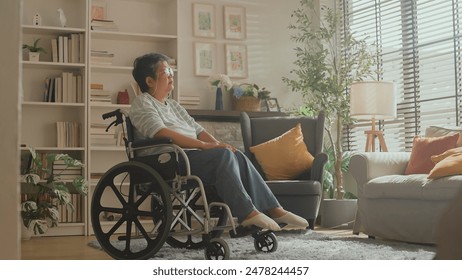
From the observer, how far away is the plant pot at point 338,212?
5168 mm

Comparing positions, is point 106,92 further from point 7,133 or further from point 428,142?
point 7,133

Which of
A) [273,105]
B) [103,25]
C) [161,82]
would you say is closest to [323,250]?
[161,82]

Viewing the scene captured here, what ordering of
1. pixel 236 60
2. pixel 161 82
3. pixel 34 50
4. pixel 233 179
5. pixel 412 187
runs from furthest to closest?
pixel 236 60 < pixel 34 50 < pixel 412 187 < pixel 161 82 < pixel 233 179

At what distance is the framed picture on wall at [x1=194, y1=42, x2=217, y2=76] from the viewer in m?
5.81

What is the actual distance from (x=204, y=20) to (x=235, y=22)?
286 millimetres

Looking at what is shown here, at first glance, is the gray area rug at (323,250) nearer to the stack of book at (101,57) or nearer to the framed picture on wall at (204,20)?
the stack of book at (101,57)

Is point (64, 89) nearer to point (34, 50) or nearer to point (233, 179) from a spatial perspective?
point (34, 50)

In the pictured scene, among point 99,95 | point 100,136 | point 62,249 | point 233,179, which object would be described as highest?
point 99,95

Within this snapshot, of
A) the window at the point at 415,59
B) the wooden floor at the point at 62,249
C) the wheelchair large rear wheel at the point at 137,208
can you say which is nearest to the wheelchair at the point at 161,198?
the wheelchair large rear wheel at the point at 137,208

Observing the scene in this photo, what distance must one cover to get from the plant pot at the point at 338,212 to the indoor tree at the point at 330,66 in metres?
0.10

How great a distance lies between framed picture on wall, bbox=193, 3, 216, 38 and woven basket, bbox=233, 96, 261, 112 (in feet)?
2.11

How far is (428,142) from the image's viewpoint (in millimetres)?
4148

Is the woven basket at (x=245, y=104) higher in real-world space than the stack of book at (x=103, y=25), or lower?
lower

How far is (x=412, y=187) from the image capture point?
3725mm
